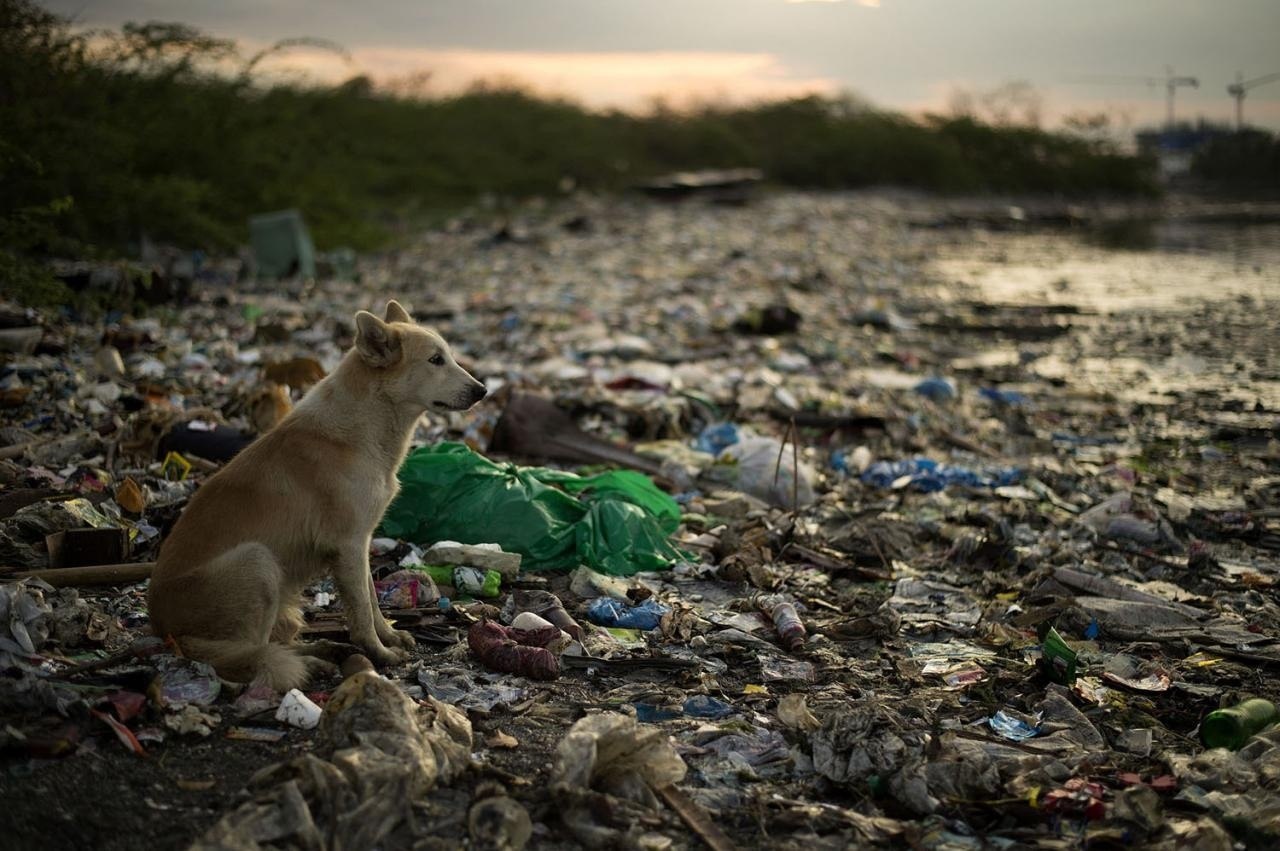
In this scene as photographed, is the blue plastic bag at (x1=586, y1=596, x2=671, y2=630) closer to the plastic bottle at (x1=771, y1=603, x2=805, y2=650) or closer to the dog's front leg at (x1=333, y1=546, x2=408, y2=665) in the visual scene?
the plastic bottle at (x1=771, y1=603, x2=805, y2=650)

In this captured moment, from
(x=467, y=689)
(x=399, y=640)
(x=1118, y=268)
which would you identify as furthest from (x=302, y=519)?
(x=1118, y=268)

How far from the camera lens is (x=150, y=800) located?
2688 millimetres

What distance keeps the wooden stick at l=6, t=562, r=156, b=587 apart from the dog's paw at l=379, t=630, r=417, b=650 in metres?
0.96

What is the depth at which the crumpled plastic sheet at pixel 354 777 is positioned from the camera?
2.45 m

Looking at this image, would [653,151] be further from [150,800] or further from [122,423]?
[150,800]

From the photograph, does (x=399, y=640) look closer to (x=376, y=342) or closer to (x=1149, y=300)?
(x=376, y=342)

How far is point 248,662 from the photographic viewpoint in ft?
10.6

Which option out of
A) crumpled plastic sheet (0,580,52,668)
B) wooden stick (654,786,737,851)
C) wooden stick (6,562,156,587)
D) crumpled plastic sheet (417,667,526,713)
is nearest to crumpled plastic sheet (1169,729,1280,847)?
wooden stick (654,786,737,851)

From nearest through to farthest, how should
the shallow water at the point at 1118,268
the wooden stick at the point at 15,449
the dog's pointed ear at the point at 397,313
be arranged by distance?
1. the dog's pointed ear at the point at 397,313
2. the wooden stick at the point at 15,449
3. the shallow water at the point at 1118,268

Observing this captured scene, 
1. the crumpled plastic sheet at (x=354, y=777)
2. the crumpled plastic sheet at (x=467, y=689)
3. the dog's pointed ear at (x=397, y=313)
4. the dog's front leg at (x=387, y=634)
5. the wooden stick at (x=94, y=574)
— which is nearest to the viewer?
the crumpled plastic sheet at (x=354, y=777)

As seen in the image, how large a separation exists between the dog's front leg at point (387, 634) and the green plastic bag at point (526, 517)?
96 cm

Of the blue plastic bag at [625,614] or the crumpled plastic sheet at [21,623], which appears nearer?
the crumpled plastic sheet at [21,623]

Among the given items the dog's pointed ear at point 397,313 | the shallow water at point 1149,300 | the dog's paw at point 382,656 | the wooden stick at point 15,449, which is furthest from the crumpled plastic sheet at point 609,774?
the shallow water at point 1149,300

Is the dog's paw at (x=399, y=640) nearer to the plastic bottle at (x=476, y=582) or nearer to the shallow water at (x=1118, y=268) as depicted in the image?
the plastic bottle at (x=476, y=582)
